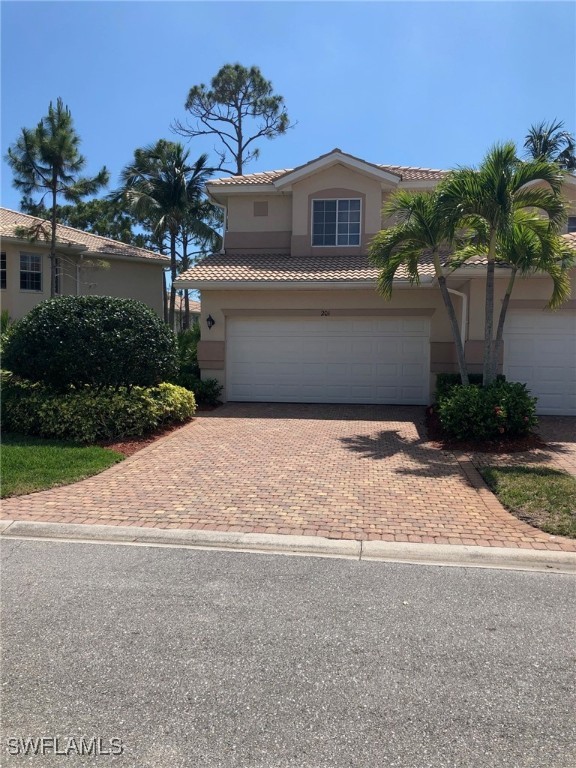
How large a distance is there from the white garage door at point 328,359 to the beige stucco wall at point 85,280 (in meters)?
9.30

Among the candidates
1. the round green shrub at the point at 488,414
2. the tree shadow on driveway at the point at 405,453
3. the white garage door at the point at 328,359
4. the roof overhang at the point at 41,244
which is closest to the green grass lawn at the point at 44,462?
the tree shadow on driveway at the point at 405,453

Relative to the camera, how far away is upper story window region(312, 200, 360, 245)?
16062mm

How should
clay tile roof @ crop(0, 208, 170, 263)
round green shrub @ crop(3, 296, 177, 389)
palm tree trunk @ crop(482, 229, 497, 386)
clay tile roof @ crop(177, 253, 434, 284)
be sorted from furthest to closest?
clay tile roof @ crop(0, 208, 170, 263), clay tile roof @ crop(177, 253, 434, 284), palm tree trunk @ crop(482, 229, 497, 386), round green shrub @ crop(3, 296, 177, 389)

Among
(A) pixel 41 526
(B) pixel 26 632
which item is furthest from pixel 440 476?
(B) pixel 26 632

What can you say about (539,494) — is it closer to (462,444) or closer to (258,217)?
(462,444)

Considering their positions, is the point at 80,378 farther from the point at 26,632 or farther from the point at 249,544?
the point at 26,632

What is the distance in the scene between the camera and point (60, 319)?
1020 centimetres

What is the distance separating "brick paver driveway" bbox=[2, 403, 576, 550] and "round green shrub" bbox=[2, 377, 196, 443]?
0.65 metres

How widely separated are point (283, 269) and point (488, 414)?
730 centimetres

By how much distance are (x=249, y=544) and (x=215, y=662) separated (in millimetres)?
2048

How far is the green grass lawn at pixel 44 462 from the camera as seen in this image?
7328 mm

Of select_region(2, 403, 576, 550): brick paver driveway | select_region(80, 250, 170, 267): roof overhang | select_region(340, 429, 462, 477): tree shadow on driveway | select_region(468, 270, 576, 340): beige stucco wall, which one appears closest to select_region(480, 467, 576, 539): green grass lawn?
select_region(2, 403, 576, 550): brick paver driveway

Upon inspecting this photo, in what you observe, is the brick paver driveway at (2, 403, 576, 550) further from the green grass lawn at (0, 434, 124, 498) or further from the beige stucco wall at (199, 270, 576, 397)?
the beige stucco wall at (199, 270, 576, 397)

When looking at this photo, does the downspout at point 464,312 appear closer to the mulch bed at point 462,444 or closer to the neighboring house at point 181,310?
the mulch bed at point 462,444
